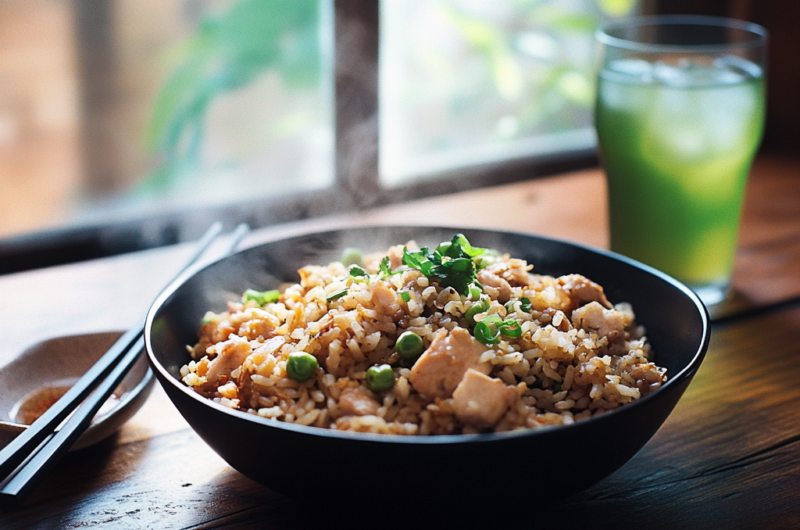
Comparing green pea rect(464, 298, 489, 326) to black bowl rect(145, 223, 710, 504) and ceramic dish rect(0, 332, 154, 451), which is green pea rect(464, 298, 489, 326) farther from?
ceramic dish rect(0, 332, 154, 451)

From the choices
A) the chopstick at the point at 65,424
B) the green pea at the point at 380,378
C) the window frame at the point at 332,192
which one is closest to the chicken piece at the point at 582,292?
the green pea at the point at 380,378

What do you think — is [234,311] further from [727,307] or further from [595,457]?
[727,307]

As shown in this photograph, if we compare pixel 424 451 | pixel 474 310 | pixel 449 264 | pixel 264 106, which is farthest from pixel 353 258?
pixel 264 106

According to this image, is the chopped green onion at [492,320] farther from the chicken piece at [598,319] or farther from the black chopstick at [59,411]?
the black chopstick at [59,411]

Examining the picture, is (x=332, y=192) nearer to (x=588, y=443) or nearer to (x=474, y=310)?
(x=474, y=310)

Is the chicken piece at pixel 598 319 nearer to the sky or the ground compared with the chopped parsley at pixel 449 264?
nearer to the ground

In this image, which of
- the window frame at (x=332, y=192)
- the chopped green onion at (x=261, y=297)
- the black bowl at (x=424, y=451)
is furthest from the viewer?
the window frame at (x=332, y=192)
